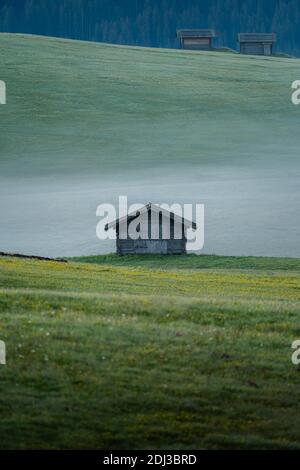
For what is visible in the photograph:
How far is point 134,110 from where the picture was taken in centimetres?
10150

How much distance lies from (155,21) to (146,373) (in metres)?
182

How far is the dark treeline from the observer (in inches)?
7608

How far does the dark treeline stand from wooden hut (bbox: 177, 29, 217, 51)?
45.2 metres

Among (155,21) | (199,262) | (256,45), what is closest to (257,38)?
(256,45)

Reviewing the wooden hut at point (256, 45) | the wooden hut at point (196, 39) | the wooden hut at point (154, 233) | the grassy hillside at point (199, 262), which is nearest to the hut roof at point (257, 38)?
the wooden hut at point (256, 45)

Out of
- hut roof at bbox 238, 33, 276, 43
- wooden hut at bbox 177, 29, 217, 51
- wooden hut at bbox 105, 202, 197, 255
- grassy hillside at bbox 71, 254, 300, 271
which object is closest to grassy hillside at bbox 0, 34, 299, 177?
hut roof at bbox 238, 33, 276, 43

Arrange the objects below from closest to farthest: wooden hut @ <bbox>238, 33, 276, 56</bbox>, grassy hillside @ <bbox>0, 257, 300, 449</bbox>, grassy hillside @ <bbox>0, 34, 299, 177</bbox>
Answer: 1. grassy hillside @ <bbox>0, 257, 300, 449</bbox>
2. grassy hillside @ <bbox>0, 34, 299, 177</bbox>
3. wooden hut @ <bbox>238, 33, 276, 56</bbox>

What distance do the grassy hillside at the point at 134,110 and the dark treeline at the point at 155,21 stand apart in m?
65.3

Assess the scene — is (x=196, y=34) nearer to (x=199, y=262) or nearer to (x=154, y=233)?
(x=154, y=233)

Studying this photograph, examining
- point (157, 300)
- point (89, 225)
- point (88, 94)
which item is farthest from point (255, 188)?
point (157, 300)

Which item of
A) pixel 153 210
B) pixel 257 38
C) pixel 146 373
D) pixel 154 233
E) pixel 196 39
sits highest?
pixel 257 38

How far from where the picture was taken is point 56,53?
12350 cm

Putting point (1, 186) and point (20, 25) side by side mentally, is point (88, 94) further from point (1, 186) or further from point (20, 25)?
point (20, 25)

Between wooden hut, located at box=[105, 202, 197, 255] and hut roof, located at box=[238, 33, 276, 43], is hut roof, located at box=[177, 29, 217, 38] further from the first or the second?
wooden hut, located at box=[105, 202, 197, 255]
